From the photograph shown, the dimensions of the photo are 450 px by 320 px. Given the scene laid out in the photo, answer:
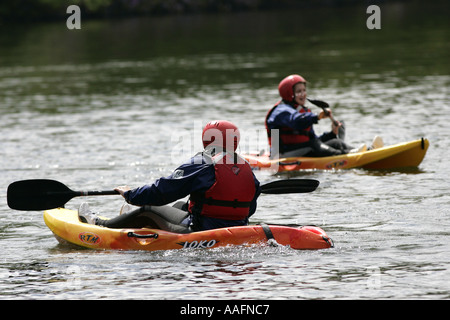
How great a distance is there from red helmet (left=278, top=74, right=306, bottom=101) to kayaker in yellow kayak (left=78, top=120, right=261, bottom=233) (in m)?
5.03

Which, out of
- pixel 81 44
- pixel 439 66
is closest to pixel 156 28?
pixel 81 44

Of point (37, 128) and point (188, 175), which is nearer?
point (188, 175)

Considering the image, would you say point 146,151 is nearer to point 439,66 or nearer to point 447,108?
point 447,108

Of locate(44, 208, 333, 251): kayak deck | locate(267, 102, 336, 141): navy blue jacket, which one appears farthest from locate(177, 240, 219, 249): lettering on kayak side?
locate(267, 102, 336, 141): navy blue jacket

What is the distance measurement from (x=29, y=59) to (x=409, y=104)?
2550 centimetres

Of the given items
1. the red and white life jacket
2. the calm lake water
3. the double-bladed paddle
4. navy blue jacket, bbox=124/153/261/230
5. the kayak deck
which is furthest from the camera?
the red and white life jacket

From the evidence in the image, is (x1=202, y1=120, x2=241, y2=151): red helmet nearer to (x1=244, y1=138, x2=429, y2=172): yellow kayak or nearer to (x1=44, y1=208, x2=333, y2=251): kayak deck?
(x1=44, y1=208, x2=333, y2=251): kayak deck

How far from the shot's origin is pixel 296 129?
1480 cm

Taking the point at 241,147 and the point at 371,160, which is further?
the point at 241,147

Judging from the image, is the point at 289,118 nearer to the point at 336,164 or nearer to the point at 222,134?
the point at 336,164

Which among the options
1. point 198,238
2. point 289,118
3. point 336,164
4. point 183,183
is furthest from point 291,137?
point 183,183

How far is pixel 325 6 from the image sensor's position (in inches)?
3209

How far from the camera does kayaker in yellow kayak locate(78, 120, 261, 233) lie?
9.34 m

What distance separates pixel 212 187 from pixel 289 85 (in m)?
5.58
